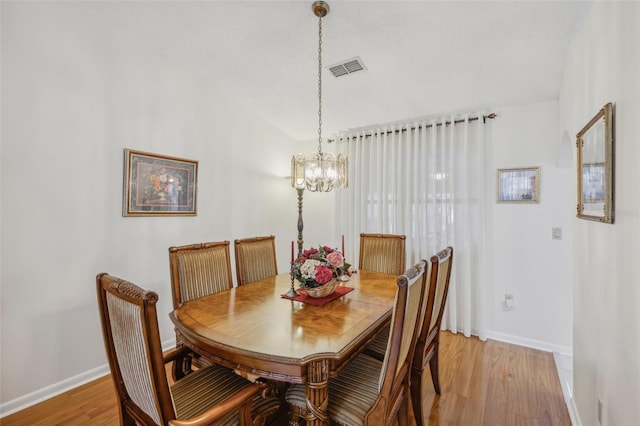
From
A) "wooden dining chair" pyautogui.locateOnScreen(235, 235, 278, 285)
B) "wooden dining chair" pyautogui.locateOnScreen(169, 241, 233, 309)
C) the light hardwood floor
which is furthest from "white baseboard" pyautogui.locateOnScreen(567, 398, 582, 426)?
"wooden dining chair" pyautogui.locateOnScreen(169, 241, 233, 309)

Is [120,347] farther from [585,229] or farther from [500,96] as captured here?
Result: [500,96]

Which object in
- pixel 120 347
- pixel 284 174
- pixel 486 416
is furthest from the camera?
pixel 284 174

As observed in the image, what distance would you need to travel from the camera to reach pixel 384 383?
4.02ft

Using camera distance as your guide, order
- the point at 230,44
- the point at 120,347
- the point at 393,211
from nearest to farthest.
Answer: the point at 120,347 < the point at 230,44 < the point at 393,211

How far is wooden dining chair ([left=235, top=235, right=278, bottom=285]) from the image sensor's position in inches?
97.7

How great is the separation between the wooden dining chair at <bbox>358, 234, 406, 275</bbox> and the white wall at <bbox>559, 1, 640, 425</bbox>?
1264mm

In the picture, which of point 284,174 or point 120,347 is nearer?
point 120,347

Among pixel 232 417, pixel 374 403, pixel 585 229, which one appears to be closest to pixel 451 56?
pixel 585 229

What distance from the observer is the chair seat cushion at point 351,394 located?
1305mm

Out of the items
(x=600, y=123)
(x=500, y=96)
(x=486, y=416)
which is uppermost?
(x=500, y=96)

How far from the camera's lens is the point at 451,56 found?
2.38m

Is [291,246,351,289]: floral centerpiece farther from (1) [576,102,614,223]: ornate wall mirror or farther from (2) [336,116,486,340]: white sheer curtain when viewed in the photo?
(2) [336,116,486,340]: white sheer curtain

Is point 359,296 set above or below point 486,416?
above

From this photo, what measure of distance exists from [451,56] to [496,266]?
213 centimetres
